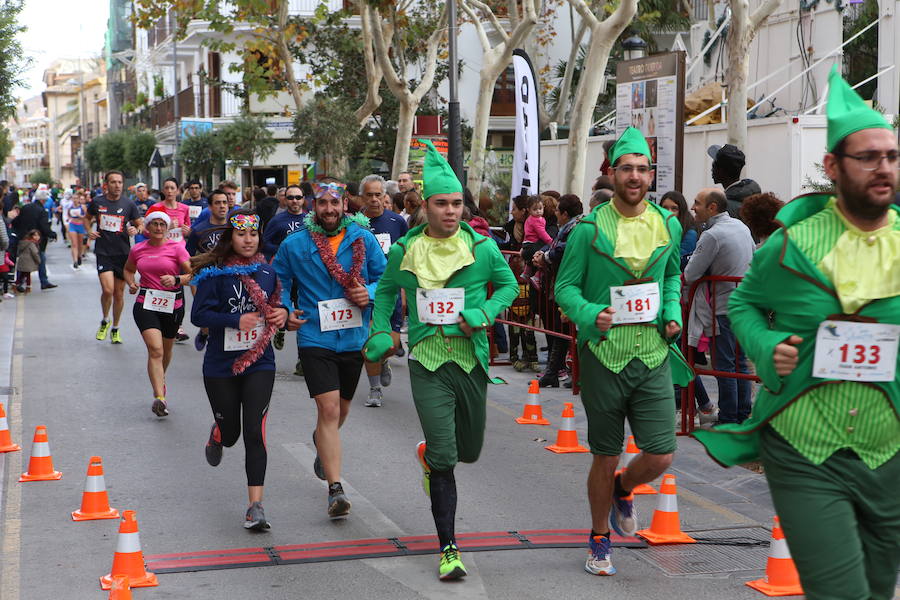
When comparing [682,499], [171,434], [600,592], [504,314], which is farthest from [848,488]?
[504,314]

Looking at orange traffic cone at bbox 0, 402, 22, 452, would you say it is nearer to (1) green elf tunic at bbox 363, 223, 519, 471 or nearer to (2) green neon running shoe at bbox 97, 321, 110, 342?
(1) green elf tunic at bbox 363, 223, 519, 471

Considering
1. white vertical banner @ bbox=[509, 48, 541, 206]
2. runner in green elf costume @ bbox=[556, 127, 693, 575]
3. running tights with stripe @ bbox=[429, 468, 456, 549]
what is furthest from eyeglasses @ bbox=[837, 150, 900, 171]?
white vertical banner @ bbox=[509, 48, 541, 206]

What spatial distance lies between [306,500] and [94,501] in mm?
1290

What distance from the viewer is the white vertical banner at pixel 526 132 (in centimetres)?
1566

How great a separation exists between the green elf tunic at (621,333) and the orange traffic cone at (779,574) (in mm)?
665

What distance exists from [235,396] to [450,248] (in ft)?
5.79

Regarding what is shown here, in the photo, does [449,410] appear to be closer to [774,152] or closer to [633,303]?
[633,303]

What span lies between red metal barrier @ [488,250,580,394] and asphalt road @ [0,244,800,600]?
0.53 metres

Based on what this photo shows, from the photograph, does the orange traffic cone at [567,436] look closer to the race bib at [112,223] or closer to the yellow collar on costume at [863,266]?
the yellow collar on costume at [863,266]

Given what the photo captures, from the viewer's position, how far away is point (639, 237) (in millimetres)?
5773

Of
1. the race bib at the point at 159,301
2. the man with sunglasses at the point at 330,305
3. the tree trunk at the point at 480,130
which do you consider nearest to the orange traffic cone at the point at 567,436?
the man with sunglasses at the point at 330,305

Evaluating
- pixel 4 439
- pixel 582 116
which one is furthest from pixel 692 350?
pixel 582 116

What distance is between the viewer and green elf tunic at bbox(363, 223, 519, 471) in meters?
5.94

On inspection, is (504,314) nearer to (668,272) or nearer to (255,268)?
(255,268)
